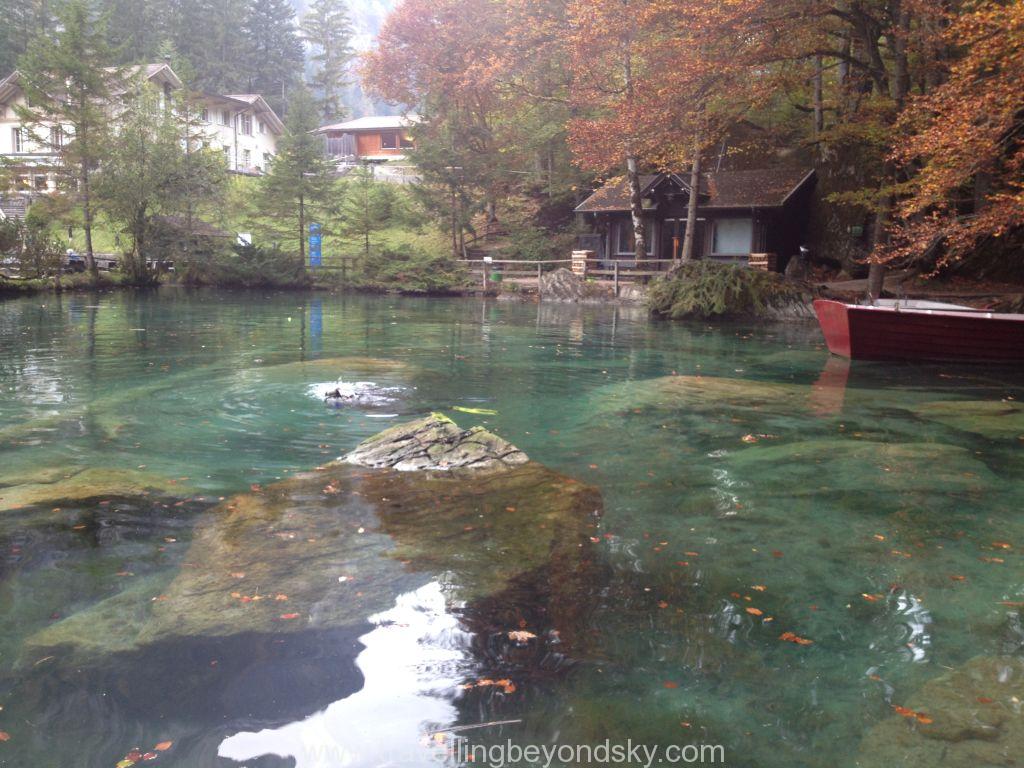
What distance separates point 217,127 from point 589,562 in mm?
55168

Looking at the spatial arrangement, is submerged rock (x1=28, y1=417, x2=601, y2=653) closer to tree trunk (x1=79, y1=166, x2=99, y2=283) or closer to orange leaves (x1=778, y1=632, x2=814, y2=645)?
orange leaves (x1=778, y1=632, x2=814, y2=645)

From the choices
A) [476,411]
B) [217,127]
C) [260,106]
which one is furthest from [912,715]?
[260,106]

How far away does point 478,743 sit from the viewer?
397 centimetres

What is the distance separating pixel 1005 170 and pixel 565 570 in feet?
65.4

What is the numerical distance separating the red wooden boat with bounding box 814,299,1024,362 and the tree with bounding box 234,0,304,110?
60.6 metres

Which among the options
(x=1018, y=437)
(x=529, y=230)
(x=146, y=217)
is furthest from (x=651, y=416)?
(x=146, y=217)

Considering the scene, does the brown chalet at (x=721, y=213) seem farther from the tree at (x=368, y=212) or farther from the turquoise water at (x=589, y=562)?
the turquoise water at (x=589, y=562)

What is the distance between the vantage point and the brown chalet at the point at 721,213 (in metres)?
31.0

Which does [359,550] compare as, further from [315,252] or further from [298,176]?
[315,252]

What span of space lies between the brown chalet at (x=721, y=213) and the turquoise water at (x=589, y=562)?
679 inches

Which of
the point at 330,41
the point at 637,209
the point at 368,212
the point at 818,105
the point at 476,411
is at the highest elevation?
the point at 330,41

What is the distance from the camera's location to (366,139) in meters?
60.4

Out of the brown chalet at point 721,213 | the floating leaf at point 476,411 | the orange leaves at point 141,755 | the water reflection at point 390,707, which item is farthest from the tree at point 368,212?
the orange leaves at point 141,755

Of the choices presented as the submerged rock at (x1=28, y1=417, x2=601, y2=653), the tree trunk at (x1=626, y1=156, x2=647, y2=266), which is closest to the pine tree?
the tree trunk at (x1=626, y1=156, x2=647, y2=266)
